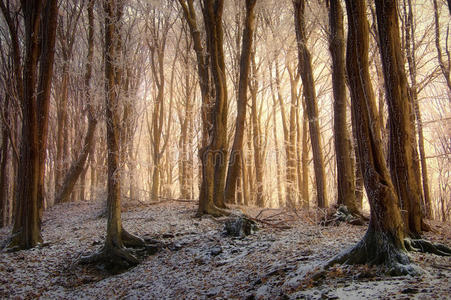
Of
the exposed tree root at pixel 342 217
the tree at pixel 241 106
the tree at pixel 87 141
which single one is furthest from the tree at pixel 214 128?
the tree at pixel 87 141

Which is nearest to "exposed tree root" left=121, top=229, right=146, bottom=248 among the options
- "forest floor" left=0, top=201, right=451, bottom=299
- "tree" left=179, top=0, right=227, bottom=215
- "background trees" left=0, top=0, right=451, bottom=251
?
"forest floor" left=0, top=201, right=451, bottom=299

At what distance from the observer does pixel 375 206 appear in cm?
380

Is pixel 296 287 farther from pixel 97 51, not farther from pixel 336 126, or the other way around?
pixel 97 51

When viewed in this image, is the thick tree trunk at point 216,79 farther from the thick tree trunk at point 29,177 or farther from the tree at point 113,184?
the thick tree trunk at point 29,177

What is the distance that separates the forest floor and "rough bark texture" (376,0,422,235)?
2.10 feet

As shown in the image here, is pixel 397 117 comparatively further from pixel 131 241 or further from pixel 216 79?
pixel 131 241

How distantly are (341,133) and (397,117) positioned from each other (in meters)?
2.50

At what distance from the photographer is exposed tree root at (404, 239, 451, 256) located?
375 cm

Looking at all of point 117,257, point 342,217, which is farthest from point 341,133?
point 117,257

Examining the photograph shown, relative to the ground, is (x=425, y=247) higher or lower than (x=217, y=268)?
higher

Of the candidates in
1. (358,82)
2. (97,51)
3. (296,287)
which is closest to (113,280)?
(296,287)

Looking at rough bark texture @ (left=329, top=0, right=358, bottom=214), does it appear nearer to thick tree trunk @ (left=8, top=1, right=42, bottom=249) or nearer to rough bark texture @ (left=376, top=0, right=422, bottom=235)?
rough bark texture @ (left=376, top=0, right=422, bottom=235)

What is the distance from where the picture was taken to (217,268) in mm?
5016

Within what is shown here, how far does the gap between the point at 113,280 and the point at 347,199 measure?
14.6ft
